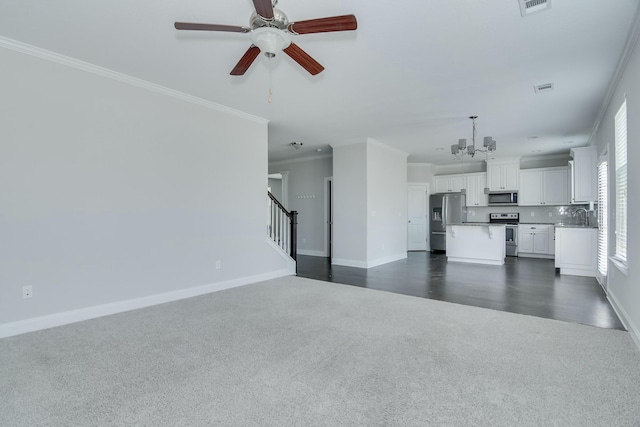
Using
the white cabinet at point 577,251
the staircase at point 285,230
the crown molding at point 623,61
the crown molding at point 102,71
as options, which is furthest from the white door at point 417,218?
the crown molding at point 102,71

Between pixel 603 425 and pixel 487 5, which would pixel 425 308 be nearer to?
pixel 603 425

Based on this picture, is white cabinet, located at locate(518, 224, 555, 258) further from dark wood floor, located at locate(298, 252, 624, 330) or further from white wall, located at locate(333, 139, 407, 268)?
white wall, located at locate(333, 139, 407, 268)

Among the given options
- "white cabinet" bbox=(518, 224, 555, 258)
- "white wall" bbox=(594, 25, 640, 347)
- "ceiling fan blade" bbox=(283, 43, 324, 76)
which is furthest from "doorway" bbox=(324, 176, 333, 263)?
"white wall" bbox=(594, 25, 640, 347)

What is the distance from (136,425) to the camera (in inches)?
66.2

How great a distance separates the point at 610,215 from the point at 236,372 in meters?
5.07

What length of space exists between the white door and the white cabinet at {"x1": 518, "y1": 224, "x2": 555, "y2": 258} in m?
2.44

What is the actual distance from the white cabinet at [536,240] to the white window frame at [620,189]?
15.6 feet

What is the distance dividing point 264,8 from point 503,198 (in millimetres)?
8890

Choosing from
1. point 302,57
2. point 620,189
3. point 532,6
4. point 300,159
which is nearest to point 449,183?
A: point 300,159

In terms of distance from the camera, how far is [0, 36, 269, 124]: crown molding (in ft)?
10.0

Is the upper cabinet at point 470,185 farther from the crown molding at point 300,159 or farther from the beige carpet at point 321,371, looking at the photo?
the beige carpet at point 321,371

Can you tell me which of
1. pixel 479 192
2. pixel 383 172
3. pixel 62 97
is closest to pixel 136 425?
pixel 62 97

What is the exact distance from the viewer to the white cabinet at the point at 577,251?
5676mm

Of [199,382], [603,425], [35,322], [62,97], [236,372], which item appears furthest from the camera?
[62,97]
